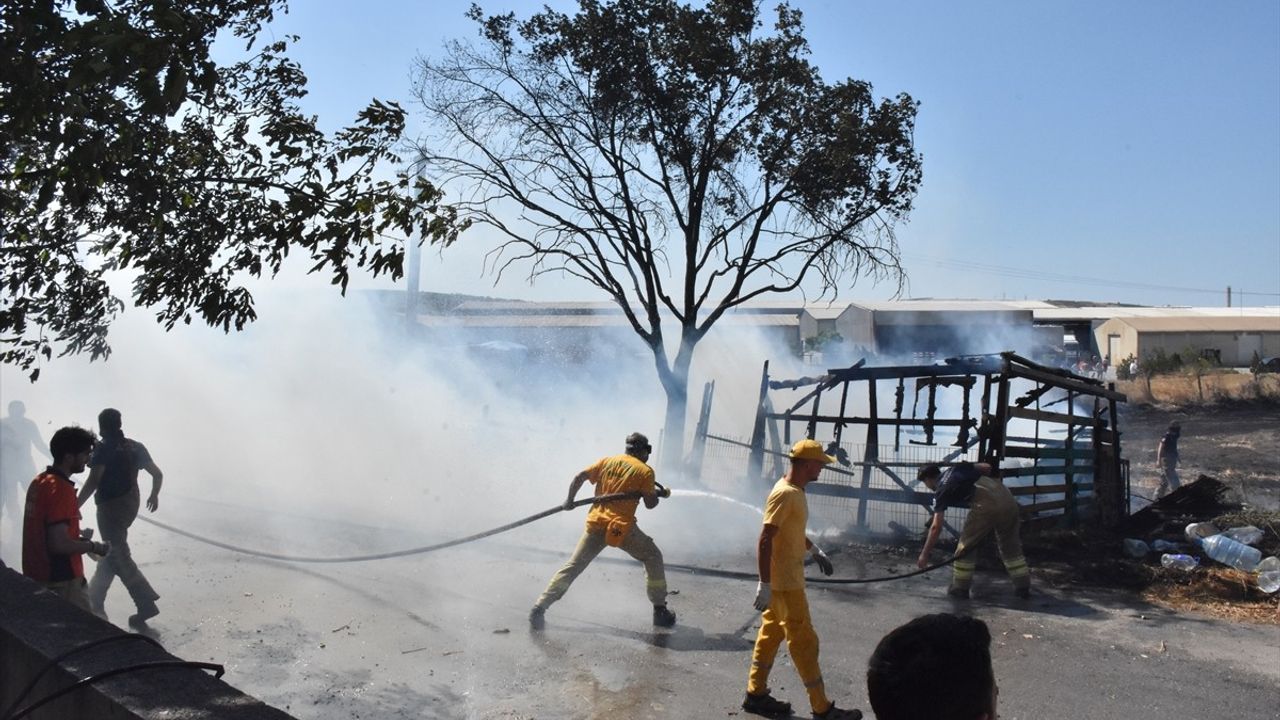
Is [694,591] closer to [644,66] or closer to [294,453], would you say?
[644,66]

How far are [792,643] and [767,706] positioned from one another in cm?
40

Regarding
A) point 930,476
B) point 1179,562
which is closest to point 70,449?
point 930,476

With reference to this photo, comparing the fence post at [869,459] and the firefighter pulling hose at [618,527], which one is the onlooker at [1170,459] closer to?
the fence post at [869,459]

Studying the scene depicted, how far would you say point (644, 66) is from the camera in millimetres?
14641

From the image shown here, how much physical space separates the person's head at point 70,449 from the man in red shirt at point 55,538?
32 millimetres

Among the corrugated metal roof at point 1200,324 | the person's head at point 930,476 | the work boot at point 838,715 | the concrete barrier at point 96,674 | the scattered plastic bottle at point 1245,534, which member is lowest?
the work boot at point 838,715

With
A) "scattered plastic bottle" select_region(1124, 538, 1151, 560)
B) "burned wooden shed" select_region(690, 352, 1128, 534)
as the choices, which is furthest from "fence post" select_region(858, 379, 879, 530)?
"scattered plastic bottle" select_region(1124, 538, 1151, 560)

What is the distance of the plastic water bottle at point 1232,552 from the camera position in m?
9.71

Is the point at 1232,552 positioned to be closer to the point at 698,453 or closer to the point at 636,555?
the point at 636,555

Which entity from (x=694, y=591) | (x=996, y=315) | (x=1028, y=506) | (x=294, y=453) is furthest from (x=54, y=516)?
(x=996, y=315)

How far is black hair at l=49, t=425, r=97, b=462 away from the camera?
18.3 feet

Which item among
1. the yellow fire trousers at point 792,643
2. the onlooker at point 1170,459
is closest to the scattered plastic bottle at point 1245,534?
the onlooker at point 1170,459

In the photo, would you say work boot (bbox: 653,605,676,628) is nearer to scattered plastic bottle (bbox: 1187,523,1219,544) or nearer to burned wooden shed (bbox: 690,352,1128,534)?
burned wooden shed (bbox: 690,352,1128,534)

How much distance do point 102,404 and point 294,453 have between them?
17.7 ft
